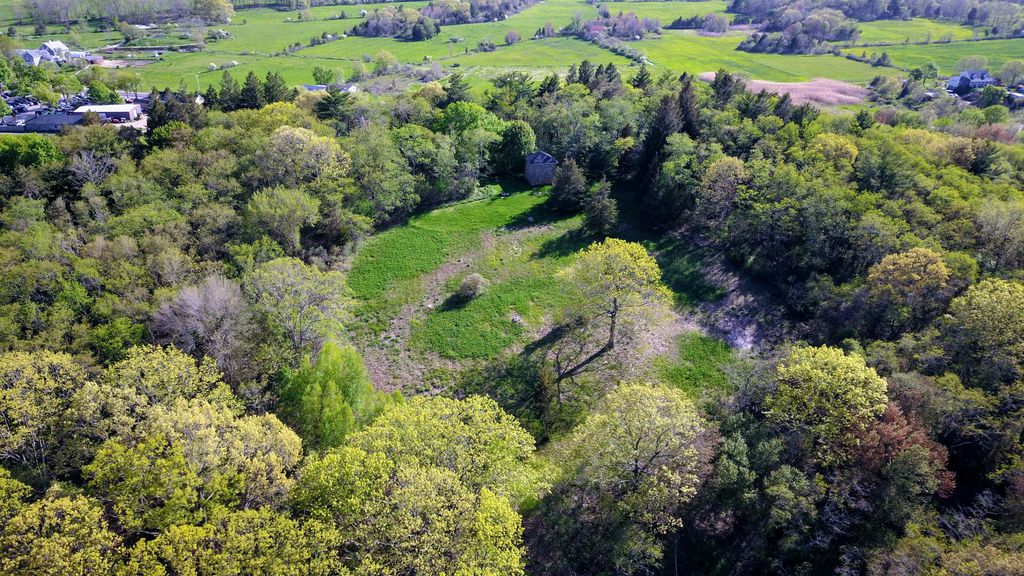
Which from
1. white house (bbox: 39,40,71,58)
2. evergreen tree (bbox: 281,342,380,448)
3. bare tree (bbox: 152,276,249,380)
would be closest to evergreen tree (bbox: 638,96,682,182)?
evergreen tree (bbox: 281,342,380,448)

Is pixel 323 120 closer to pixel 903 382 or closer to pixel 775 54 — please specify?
pixel 903 382

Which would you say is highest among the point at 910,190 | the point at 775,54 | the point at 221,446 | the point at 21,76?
the point at 775,54

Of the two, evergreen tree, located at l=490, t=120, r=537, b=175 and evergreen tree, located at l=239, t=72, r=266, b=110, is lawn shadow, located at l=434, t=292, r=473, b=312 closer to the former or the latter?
evergreen tree, located at l=490, t=120, r=537, b=175

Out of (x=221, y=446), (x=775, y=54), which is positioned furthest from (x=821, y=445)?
(x=775, y=54)

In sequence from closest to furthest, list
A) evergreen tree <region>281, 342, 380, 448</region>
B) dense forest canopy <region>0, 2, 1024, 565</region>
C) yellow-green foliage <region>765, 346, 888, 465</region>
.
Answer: dense forest canopy <region>0, 2, 1024, 565</region>
yellow-green foliage <region>765, 346, 888, 465</region>
evergreen tree <region>281, 342, 380, 448</region>

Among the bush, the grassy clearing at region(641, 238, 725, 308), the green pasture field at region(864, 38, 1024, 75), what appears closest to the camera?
the bush

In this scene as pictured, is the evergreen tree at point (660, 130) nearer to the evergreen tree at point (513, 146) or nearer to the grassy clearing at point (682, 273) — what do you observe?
the grassy clearing at point (682, 273)

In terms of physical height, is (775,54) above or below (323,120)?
above

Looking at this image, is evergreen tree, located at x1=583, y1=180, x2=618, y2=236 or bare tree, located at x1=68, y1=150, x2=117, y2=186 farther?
evergreen tree, located at x1=583, y1=180, x2=618, y2=236
